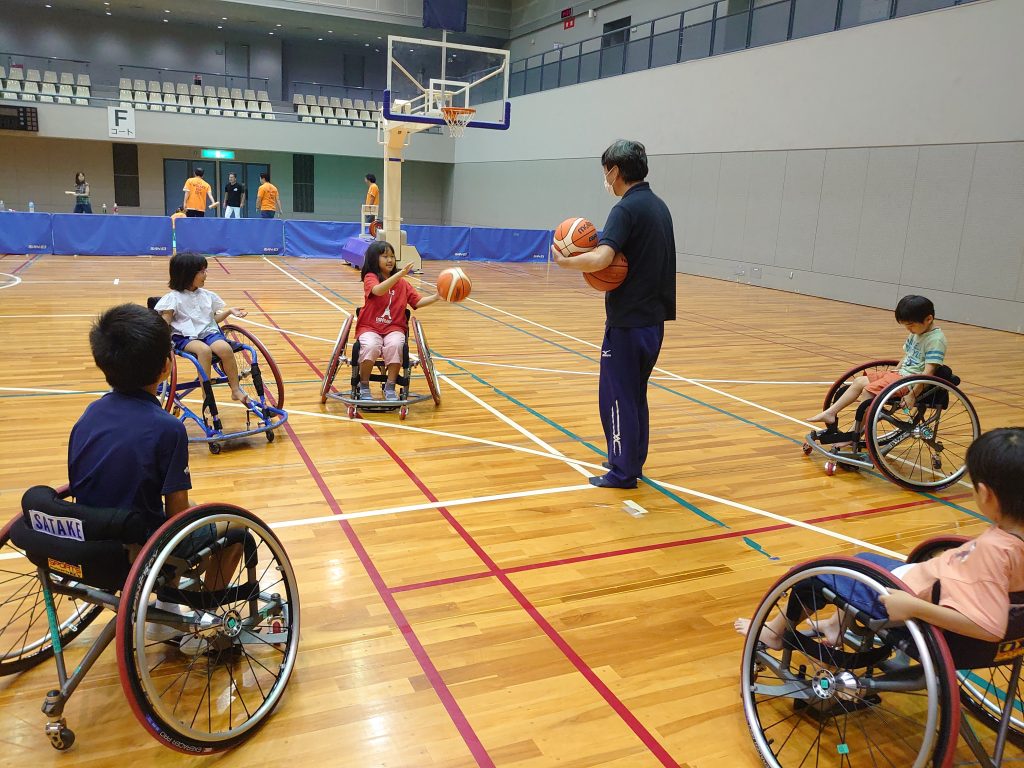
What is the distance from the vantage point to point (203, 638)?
2.10m

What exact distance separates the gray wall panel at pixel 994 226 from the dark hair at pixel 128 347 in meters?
11.4

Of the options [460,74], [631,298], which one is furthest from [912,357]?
[460,74]

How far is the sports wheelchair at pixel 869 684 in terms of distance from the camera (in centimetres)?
173

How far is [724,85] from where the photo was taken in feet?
49.2

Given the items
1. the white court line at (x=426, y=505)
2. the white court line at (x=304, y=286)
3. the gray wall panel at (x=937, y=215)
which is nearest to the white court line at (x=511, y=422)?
the white court line at (x=426, y=505)

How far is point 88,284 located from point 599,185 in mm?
11968

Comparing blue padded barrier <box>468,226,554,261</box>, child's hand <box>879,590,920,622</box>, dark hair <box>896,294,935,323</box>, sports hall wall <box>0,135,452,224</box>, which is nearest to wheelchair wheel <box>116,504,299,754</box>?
child's hand <box>879,590,920,622</box>

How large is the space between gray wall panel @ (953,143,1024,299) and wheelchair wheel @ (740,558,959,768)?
400 inches

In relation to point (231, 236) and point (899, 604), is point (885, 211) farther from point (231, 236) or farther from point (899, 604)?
point (899, 604)

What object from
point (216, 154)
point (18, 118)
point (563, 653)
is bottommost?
point (563, 653)

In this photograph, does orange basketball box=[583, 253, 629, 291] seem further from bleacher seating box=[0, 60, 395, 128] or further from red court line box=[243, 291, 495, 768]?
bleacher seating box=[0, 60, 395, 128]

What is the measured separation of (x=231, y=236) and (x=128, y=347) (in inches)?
522

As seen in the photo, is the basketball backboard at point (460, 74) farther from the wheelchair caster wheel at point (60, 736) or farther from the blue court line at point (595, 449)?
the wheelchair caster wheel at point (60, 736)

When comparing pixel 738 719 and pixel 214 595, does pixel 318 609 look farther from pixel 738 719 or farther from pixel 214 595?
pixel 738 719
